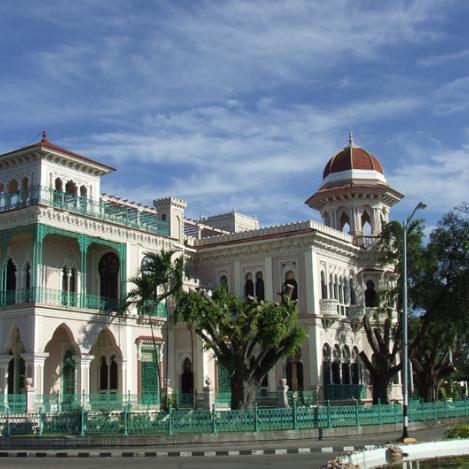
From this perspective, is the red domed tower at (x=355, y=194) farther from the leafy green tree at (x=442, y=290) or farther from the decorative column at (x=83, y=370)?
the decorative column at (x=83, y=370)

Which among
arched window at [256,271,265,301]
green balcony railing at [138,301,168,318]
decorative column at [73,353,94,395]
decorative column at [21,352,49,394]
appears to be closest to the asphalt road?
decorative column at [21,352,49,394]

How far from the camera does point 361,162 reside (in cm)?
4284

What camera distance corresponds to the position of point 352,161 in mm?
42719

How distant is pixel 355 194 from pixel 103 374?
57.0 feet

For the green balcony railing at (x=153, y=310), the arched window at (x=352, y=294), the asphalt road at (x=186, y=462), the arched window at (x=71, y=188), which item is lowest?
the asphalt road at (x=186, y=462)

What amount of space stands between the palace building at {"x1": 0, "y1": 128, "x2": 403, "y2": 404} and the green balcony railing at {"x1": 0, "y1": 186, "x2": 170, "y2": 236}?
2.8 inches

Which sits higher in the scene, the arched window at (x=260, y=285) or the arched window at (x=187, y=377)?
the arched window at (x=260, y=285)

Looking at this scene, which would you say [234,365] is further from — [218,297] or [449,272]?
[449,272]

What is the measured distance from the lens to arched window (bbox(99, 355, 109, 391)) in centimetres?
3450

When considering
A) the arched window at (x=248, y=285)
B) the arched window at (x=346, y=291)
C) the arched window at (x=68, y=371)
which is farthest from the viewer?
the arched window at (x=346, y=291)

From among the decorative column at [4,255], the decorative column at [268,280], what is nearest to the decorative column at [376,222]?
the decorative column at [268,280]

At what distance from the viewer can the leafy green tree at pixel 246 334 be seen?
81.8 feet

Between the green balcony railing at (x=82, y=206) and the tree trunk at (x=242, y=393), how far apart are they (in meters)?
11.7

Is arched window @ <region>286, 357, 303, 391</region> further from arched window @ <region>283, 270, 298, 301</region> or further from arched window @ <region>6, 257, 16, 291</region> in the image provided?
arched window @ <region>6, 257, 16, 291</region>
